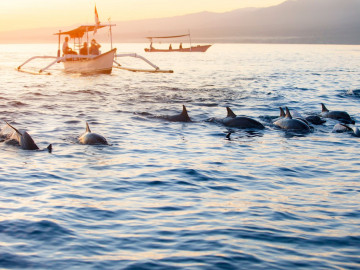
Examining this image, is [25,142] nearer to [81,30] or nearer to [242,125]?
[242,125]

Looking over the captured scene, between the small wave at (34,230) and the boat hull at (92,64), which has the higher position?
the boat hull at (92,64)

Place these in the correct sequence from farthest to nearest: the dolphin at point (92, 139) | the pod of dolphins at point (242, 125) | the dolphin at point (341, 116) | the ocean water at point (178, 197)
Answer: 1. the dolphin at point (341, 116)
2. the dolphin at point (92, 139)
3. the pod of dolphins at point (242, 125)
4. the ocean water at point (178, 197)

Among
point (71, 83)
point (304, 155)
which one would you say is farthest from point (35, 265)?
point (71, 83)

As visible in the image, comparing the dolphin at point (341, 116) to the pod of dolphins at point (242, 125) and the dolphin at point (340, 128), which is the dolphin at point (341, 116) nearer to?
the pod of dolphins at point (242, 125)

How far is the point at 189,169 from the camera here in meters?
12.1

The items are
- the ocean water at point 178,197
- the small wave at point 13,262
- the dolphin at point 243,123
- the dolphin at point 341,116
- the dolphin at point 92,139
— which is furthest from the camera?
the dolphin at point 341,116

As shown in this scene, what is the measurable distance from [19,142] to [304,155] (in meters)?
7.78

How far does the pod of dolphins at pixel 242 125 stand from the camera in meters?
13.7

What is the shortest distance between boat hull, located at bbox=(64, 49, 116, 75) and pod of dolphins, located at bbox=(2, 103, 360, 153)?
21.6 meters

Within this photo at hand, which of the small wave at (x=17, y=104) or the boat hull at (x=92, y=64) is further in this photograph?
the boat hull at (x=92, y=64)

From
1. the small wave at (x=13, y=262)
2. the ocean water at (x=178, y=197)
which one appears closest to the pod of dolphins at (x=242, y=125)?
the ocean water at (x=178, y=197)

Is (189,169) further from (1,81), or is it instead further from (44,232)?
(1,81)

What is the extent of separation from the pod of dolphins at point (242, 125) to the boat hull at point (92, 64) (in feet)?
70.9

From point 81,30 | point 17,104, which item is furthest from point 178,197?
point 81,30
